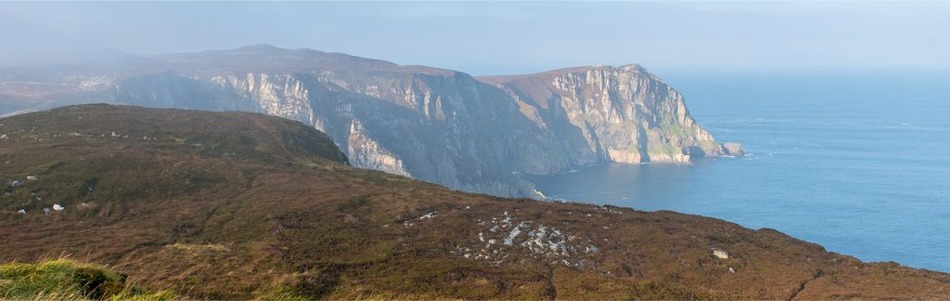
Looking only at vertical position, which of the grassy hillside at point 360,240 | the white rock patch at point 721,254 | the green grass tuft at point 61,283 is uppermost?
the green grass tuft at point 61,283

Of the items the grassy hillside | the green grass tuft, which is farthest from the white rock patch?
the green grass tuft

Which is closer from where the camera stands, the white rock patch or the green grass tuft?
the green grass tuft

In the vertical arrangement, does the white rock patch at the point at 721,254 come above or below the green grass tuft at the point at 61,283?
below

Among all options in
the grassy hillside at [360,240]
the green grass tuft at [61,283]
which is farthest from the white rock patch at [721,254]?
the green grass tuft at [61,283]

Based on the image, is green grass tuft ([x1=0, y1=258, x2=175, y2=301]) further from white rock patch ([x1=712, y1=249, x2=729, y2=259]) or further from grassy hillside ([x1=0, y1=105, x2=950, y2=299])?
white rock patch ([x1=712, y1=249, x2=729, y2=259])

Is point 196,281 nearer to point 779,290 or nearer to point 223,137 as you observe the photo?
point 779,290

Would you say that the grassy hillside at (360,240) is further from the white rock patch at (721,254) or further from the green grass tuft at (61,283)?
the green grass tuft at (61,283)

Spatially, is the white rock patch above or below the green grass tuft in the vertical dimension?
below

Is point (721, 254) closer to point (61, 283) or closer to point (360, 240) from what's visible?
point (360, 240)

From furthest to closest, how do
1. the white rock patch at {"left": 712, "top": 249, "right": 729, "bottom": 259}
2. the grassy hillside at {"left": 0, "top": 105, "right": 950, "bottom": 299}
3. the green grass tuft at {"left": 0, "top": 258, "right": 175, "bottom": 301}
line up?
1. the white rock patch at {"left": 712, "top": 249, "right": 729, "bottom": 259}
2. the grassy hillside at {"left": 0, "top": 105, "right": 950, "bottom": 299}
3. the green grass tuft at {"left": 0, "top": 258, "right": 175, "bottom": 301}
